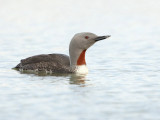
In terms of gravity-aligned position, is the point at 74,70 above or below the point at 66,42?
below

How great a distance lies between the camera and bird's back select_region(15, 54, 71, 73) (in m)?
10.3

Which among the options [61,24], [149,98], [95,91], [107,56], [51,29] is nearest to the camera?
[149,98]

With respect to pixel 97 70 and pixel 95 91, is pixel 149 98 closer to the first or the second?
pixel 95 91

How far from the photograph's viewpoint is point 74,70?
33.6 feet

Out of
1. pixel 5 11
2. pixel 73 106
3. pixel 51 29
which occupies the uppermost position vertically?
pixel 5 11

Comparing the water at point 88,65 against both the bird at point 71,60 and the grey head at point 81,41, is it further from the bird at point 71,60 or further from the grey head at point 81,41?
the grey head at point 81,41

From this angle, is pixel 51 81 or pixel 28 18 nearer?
pixel 51 81

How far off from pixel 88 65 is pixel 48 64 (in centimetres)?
125

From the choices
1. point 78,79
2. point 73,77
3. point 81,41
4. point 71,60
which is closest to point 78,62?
point 71,60

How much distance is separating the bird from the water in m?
0.33

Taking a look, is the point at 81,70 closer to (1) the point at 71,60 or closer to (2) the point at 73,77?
(1) the point at 71,60

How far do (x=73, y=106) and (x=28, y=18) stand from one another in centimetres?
1400

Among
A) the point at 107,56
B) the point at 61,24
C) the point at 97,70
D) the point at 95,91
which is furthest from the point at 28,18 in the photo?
the point at 95,91

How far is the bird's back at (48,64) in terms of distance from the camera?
1029 centimetres
